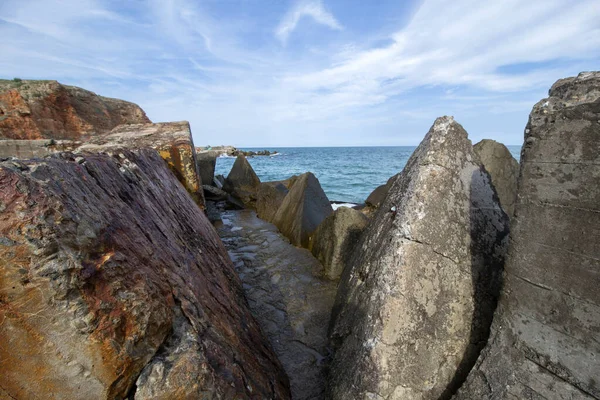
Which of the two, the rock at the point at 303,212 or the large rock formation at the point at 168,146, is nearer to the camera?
the large rock formation at the point at 168,146

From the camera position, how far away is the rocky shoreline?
1.02 m

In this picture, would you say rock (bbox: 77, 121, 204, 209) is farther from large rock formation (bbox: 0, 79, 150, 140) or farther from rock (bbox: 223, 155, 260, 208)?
large rock formation (bbox: 0, 79, 150, 140)

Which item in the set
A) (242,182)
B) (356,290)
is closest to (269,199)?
(242,182)

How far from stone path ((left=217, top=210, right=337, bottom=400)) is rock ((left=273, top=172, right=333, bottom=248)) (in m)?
0.20

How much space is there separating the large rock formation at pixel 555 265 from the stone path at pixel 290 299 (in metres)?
1.20

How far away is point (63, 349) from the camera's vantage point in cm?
103

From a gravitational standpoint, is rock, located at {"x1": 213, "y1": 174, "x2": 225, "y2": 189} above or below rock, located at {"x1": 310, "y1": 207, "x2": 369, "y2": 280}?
below

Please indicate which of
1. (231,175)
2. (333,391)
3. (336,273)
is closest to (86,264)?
(333,391)

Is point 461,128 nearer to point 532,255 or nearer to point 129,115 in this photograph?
point 532,255

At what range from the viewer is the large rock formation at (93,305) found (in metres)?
0.97

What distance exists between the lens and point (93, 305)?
107 centimetres

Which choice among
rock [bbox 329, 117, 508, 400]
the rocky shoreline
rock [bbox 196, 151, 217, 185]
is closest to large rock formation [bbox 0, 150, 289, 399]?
the rocky shoreline

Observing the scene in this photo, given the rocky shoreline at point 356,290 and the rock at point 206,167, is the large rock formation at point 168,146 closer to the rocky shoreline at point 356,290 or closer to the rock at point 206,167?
the rocky shoreline at point 356,290

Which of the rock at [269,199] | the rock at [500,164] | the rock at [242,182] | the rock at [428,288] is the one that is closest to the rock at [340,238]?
the rock at [428,288]
